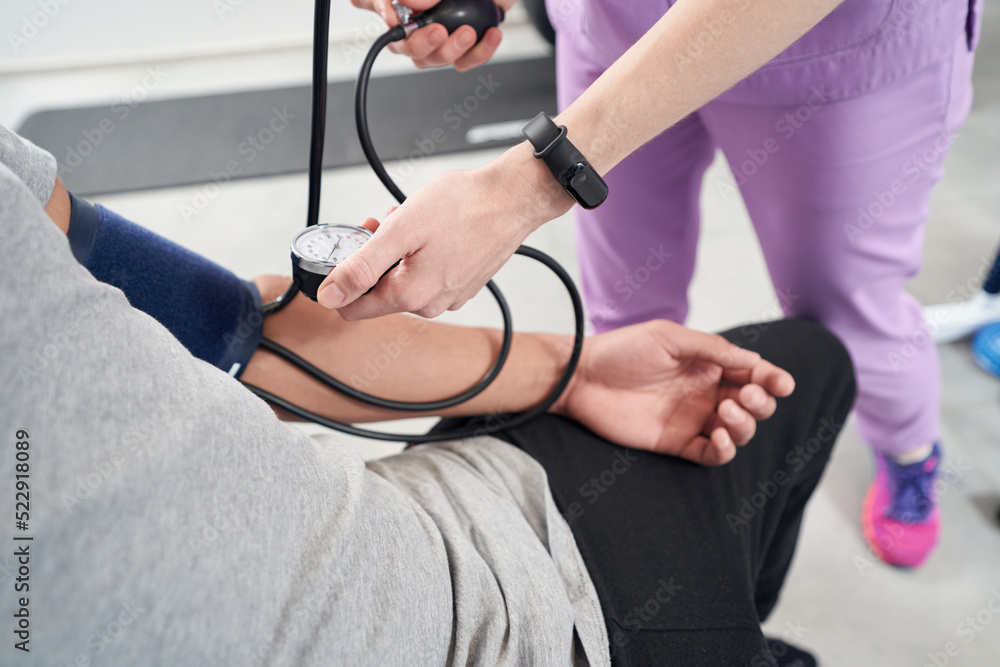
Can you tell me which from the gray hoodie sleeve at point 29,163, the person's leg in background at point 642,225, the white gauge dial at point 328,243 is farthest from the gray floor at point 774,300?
the gray hoodie sleeve at point 29,163

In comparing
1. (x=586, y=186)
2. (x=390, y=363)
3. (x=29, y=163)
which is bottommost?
(x=390, y=363)

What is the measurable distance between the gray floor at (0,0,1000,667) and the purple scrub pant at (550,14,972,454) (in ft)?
0.79

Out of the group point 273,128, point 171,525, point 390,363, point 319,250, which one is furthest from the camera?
point 273,128

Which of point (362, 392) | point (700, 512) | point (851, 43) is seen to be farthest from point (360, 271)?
point (851, 43)

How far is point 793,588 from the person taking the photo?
50.8 inches

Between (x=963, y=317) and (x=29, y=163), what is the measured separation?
1.75m

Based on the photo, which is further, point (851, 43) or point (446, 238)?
point (851, 43)

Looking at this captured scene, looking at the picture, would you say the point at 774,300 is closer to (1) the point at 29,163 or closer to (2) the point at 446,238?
(2) the point at 446,238

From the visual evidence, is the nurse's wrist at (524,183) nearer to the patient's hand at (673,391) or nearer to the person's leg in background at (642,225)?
the patient's hand at (673,391)

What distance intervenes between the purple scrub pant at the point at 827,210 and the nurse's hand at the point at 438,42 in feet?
0.45

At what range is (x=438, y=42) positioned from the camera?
2.86ft

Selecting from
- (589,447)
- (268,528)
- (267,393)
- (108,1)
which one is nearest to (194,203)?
(108,1)

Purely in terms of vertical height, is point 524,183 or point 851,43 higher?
point 524,183

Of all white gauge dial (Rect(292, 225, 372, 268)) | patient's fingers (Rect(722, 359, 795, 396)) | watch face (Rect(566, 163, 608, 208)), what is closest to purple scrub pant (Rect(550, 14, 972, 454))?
patient's fingers (Rect(722, 359, 795, 396))
